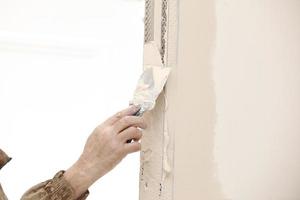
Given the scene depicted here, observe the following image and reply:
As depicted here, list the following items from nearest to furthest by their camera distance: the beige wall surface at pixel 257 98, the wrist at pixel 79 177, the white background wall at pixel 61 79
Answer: the beige wall surface at pixel 257 98 < the wrist at pixel 79 177 < the white background wall at pixel 61 79

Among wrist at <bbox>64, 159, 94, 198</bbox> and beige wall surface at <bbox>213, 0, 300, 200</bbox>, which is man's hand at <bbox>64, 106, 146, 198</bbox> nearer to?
wrist at <bbox>64, 159, 94, 198</bbox>

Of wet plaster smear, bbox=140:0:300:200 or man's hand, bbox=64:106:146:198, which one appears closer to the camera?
wet plaster smear, bbox=140:0:300:200

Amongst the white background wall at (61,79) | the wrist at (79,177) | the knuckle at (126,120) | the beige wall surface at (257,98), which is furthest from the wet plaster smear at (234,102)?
the white background wall at (61,79)

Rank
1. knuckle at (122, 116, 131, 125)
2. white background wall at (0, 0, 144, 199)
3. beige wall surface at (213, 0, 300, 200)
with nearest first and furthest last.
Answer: beige wall surface at (213, 0, 300, 200), knuckle at (122, 116, 131, 125), white background wall at (0, 0, 144, 199)

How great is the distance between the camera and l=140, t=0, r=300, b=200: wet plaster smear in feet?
2.17

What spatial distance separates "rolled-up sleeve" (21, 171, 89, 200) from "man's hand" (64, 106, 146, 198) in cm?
2

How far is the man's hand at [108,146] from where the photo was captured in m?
0.80

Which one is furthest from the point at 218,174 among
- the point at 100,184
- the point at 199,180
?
the point at 100,184

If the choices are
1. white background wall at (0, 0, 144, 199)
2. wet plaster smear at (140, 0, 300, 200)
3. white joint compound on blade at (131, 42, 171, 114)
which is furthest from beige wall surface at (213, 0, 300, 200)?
white background wall at (0, 0, 144, 199)

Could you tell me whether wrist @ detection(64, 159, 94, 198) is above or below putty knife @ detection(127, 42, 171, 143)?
below

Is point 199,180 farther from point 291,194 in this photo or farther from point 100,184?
point 100,184

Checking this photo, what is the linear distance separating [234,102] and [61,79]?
5.89 feet

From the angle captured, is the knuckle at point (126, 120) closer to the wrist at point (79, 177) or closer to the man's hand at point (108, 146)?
the man's hand at point (108, 146)

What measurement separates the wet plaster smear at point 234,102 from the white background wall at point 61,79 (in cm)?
168
